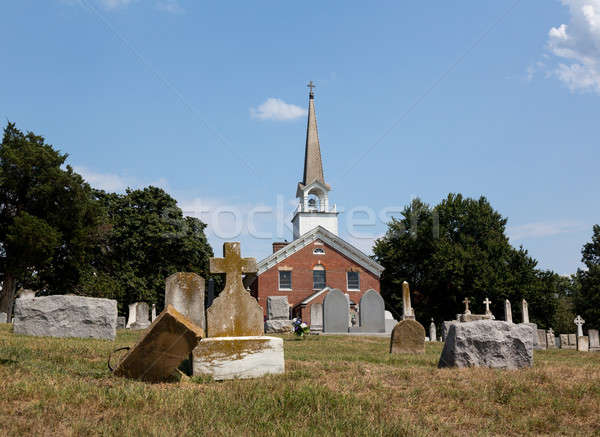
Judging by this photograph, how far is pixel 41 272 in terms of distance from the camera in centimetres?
3866

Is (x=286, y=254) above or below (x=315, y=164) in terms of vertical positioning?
below

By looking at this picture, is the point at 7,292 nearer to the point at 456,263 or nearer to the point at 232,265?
the point at 232,265

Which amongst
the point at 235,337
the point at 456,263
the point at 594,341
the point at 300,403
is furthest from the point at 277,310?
the point at 456,263

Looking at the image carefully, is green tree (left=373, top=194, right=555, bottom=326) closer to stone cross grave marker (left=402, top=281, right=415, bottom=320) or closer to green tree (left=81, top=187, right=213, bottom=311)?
green tree (left=81, top=187, right=213, bottom=311)

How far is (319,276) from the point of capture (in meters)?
47.5

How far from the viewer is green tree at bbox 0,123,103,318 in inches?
1339

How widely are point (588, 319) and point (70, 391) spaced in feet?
170

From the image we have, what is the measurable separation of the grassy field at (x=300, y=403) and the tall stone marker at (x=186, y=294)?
3.41 metres

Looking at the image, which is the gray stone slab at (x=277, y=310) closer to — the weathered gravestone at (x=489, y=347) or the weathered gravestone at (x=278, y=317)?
the weathered gravestone at (x=278, y=317)

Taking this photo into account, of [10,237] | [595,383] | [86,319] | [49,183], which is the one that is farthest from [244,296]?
[49,183]

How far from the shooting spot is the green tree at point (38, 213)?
34.0m

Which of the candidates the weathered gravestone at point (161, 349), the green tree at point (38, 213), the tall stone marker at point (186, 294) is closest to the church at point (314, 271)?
the green tree at point (38, 213)

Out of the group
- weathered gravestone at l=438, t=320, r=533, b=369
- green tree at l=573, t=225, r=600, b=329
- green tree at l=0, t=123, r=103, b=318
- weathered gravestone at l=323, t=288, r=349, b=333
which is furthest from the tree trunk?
green tree at l=573, t=225, r=600, b=329

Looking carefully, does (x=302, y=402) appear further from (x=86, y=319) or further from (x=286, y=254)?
(x=286, y=254)
